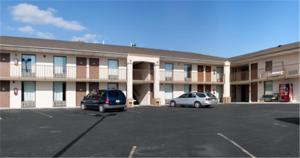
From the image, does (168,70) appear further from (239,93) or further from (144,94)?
(239,93)

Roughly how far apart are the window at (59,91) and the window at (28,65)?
2275 mm

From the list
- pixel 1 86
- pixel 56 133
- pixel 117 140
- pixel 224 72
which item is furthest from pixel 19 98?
pixel 224 72

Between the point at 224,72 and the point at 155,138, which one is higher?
the point at 224,72

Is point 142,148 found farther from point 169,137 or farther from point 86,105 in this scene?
point 86,105

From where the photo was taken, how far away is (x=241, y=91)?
40062 millimetres

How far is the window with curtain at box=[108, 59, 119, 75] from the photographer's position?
29703 millimetres

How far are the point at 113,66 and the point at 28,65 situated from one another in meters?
7.77

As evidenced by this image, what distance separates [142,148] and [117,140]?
56.8 inches

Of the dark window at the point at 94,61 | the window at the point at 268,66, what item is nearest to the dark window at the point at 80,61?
the dark window at the point at 94,61

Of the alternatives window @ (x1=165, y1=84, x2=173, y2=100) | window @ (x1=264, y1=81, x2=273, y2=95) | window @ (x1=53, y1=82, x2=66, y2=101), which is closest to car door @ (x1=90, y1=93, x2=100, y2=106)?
window @ (x1=53, y1=82, x2=66, y2=101)

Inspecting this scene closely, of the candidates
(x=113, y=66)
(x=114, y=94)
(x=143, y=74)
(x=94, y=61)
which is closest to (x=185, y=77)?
(x=143, y=74)

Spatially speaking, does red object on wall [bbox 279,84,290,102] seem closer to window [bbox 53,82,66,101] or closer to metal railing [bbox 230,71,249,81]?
metal railing [bbox 230,71,249,81]

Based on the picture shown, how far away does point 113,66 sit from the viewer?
3002cm

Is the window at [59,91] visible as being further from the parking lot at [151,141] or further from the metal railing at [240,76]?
the metal railing at [240,76]
